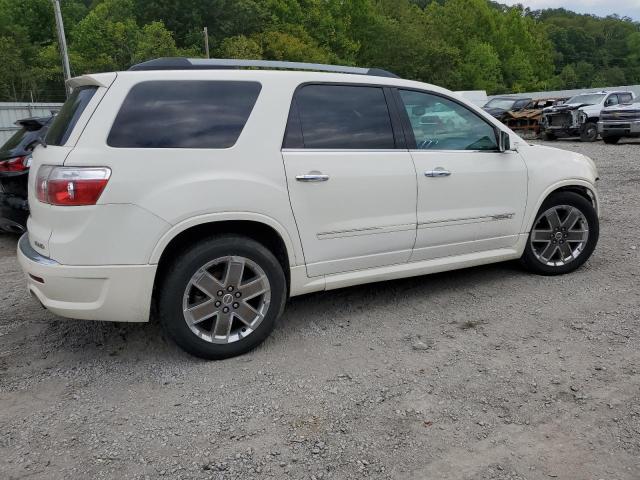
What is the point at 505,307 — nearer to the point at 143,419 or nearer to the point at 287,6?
the point at 143,419

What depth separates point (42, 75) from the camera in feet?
144

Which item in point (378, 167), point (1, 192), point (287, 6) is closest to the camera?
point (378, 167)

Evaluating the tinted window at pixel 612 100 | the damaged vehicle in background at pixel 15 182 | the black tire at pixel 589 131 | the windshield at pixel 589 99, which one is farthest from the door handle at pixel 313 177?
the windshield at pixel 589 99

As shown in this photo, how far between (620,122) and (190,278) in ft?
59.5

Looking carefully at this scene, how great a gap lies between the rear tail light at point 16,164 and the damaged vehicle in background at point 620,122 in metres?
17.4

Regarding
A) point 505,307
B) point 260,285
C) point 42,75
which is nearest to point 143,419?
point 260,285

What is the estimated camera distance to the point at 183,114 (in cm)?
346

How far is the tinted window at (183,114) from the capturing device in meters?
3.32

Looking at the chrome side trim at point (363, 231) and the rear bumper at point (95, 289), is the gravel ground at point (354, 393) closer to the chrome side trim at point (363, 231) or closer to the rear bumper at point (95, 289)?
the rear bumper at point (95, 289)

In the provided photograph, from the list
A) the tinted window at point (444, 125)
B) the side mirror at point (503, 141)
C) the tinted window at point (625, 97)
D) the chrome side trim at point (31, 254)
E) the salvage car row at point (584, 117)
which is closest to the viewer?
the chrome side trim at point (31, 254)

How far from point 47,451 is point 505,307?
3317 millimetres

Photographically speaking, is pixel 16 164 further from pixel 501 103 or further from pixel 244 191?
pixel 501 103

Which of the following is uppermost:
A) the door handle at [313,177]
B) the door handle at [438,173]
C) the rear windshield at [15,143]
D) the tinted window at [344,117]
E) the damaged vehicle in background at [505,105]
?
the tinted window at [344,117]

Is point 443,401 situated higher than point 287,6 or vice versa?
point 287,6
